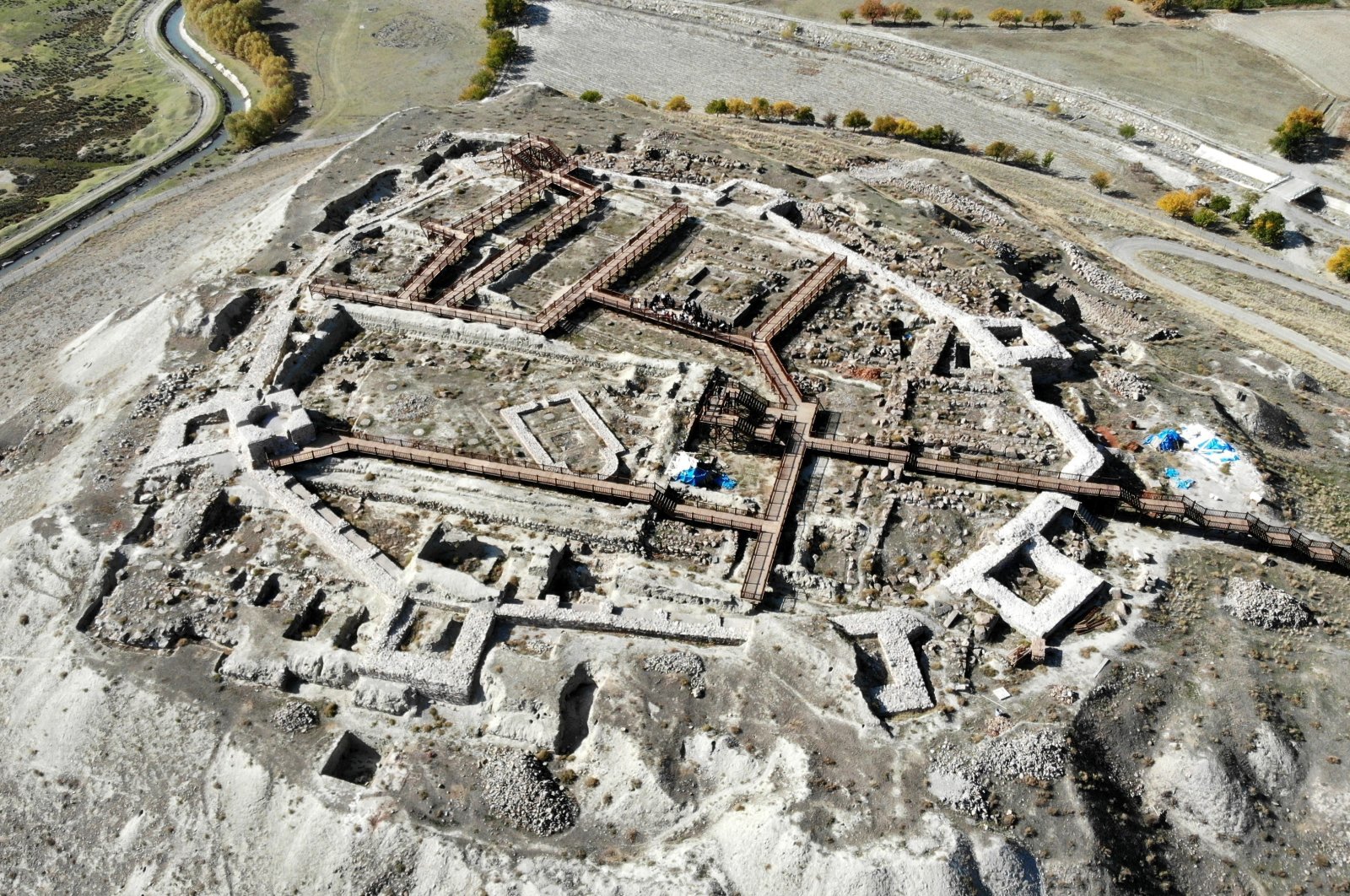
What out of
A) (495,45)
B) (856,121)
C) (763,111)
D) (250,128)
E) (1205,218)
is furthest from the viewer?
(495,45)

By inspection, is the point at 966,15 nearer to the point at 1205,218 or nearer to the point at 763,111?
the point at 763,111

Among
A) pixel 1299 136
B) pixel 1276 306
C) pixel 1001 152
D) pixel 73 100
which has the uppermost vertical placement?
pixel 1299 136

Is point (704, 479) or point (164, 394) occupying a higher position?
point (704, 479)

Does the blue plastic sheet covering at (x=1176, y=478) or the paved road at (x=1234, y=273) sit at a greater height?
the blue plastic sheet covering at (x=1176, y=478)

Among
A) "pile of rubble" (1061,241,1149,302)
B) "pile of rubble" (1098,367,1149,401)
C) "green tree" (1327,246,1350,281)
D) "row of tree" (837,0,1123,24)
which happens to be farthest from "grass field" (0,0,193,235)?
"green tree" (1327,246,1350,281)

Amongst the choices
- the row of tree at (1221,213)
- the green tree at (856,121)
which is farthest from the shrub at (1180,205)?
the green tree at (856,121)

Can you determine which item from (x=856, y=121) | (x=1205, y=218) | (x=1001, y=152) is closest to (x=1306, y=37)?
(x=1205, y=218)

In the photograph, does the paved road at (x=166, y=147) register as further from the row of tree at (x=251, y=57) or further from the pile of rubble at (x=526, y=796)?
the pile of rubble at (x=526, y=796)
